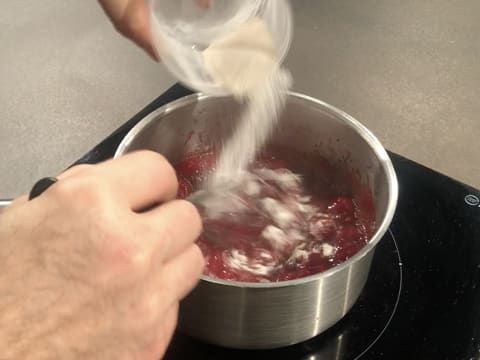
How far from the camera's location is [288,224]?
2.50ft

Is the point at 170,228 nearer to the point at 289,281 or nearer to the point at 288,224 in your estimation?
the point at 289,281

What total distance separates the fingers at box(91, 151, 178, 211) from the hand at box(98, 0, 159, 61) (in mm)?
354

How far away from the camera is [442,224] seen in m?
0.78

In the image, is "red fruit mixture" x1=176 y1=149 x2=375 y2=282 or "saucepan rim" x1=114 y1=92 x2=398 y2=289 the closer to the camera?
"saucepan rim" x1=114 y1=92 x2=398 y2=289

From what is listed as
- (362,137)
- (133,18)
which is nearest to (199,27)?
(133,18)

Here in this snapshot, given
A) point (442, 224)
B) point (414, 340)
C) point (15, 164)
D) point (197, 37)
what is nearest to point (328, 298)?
point (414, 340)

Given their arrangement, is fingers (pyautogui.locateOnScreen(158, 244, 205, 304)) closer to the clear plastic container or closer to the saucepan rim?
the saucepan rim

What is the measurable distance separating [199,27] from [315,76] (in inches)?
10.8

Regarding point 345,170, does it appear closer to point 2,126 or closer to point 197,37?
point 197,37

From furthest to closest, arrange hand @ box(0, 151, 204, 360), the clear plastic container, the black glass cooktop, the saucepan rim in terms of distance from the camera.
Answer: the clear plastic container, the black glass cooktop, the saucepan rim, hand @ box(0, 151, 204, 360)

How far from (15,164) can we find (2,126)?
87mm

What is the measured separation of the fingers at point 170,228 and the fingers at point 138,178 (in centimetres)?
1

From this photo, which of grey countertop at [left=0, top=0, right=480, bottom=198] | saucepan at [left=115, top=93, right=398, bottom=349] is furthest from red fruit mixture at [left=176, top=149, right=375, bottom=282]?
grey countertop at [left=0, top=0, right=480, bottom=198]

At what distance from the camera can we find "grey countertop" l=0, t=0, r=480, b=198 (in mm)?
921
